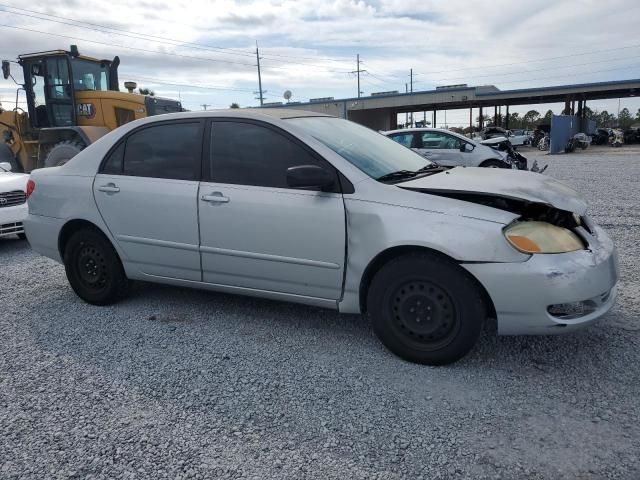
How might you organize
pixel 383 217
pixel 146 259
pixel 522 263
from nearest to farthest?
pixel 522 263
pixel 383 217
pixel 146 259

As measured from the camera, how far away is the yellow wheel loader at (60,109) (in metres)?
11.2

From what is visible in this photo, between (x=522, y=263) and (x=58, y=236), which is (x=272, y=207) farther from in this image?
(x=58, y=236)

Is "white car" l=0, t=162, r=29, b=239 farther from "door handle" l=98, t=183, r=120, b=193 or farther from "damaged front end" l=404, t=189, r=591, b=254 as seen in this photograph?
"damaged front end" l=404, t=189, r=591, b=254

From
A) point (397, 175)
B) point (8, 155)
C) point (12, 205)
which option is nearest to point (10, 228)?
point (12, 205)

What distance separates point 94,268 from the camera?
444cm

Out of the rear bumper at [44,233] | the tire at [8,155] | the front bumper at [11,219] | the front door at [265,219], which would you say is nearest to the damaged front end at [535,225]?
the front door at [265,219]

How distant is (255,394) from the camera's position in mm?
2969

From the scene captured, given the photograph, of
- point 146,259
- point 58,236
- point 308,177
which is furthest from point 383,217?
point 58,236

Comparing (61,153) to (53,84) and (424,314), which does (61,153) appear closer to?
(53,84)

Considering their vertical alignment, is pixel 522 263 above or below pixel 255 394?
above

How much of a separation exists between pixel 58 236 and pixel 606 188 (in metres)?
11.1

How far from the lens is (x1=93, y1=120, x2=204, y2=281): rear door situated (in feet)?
12.9

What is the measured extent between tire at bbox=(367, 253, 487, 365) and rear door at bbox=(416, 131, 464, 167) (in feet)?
31.2

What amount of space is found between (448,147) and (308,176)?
9789mm
